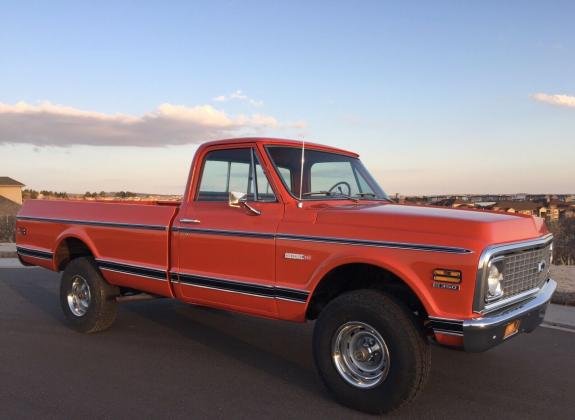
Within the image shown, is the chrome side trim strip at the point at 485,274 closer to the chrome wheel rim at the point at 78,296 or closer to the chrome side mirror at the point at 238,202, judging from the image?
the chrome side mirror at the point at 238,202

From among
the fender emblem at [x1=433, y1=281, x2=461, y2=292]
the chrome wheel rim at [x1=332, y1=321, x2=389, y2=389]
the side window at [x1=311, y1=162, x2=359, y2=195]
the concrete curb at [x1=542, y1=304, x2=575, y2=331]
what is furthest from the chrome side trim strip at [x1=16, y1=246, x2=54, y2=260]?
the concrete curb at [x1=542, y1=304, x2=575, y2=331]

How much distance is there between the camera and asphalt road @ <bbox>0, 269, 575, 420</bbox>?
165 inches

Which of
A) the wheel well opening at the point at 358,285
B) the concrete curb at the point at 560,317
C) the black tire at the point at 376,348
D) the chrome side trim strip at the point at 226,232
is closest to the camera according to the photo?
the black tire at the point at 376,348

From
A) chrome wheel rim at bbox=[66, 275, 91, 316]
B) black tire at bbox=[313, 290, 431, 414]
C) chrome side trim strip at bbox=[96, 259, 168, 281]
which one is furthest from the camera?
chrome wheel rim at bbox=[66, 275, 91, 316]

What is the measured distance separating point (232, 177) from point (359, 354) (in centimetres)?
207

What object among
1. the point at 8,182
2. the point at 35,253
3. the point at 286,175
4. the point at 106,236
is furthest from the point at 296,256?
the point at 8,182

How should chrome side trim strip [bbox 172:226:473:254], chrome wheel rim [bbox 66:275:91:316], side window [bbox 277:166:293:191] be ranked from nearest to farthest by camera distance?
chrome side trim strip [bbox 172:226:473:254] → side window [bbox 277:166:293:191] → chrome wheel rim [bbox 66:275:91:316]

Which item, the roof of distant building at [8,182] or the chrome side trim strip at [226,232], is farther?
the roof of distant building at [8,182]

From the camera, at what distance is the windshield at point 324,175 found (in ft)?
16.6

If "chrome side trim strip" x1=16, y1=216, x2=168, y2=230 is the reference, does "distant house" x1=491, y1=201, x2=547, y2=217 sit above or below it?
above

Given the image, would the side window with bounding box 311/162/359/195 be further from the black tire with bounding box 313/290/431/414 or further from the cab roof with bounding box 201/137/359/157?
the black tire with bounding box 313/290/431/414

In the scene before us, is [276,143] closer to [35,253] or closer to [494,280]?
[494,280]

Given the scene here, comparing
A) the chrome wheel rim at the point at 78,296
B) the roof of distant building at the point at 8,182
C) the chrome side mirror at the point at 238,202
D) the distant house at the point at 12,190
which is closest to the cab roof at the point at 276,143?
the chrome side mirror at the point at 238,202

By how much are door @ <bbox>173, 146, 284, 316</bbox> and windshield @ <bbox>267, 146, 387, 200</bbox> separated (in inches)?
8.2
